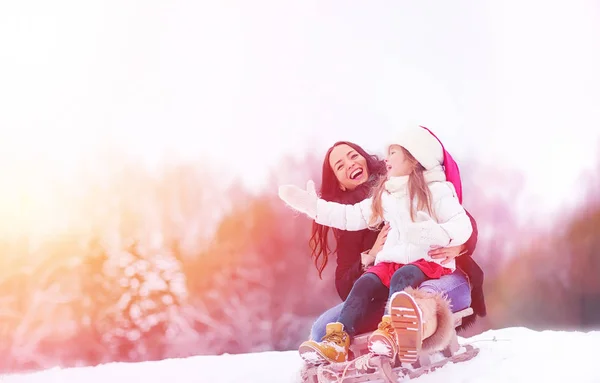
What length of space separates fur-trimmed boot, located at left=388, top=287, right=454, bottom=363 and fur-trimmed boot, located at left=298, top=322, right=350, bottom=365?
17 cm

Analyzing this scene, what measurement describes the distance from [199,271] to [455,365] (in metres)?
0.87

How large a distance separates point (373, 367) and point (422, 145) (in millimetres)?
710

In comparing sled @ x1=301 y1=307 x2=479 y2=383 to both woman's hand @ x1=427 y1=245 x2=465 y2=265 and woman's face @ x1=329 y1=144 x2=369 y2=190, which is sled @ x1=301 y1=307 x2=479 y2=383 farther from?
woman's face @ x1=329 y1=144 x2=369 y2=190

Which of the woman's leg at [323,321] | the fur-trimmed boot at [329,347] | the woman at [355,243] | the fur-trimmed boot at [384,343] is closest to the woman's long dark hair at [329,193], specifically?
the woman at [355,243]

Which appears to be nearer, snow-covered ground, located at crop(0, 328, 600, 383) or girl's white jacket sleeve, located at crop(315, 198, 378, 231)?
snow-covered ground, located at crop(0, 328, 600, 383)

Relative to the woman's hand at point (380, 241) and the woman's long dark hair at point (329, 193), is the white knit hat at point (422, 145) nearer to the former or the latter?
the woman's long dark hair at point (329, 193)

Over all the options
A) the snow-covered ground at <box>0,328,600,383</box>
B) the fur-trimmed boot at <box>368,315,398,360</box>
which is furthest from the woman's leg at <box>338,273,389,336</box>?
the snow-covered ground at <box>0,328,600,383</box>

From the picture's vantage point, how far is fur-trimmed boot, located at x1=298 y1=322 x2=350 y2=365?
176 cm

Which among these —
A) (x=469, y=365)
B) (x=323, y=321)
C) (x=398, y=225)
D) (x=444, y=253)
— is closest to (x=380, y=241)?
(x=398, y=225)

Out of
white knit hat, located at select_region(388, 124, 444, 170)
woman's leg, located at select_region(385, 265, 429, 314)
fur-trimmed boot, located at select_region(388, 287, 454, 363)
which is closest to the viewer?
fur-trimmed boot, located at select_region(388, 287, 454, 363)

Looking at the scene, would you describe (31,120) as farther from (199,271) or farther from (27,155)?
(199,271)

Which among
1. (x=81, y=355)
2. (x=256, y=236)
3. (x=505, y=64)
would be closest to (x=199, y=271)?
(x=256, y=236)

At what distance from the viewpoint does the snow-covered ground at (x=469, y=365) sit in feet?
6.07

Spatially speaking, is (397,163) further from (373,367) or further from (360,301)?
(373,367)
